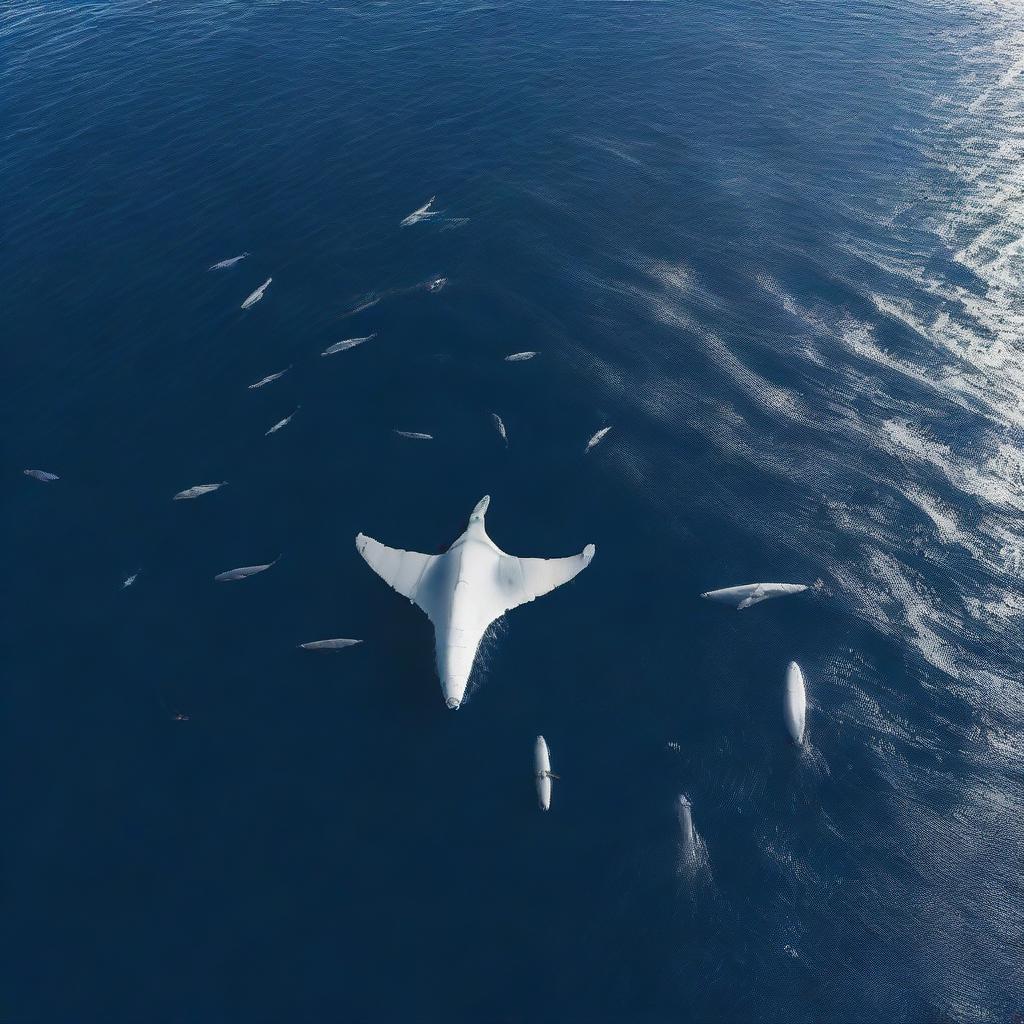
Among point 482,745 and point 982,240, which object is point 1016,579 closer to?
point 482,745

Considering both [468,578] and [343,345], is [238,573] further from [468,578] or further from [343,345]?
[343,345]

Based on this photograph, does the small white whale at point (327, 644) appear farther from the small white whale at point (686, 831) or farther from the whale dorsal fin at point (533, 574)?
the small white whale at point (686, 831)

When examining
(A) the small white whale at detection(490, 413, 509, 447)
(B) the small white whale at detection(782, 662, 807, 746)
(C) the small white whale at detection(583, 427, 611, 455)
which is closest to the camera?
(B) the small white whale at detection(782, 662, 807, 746)

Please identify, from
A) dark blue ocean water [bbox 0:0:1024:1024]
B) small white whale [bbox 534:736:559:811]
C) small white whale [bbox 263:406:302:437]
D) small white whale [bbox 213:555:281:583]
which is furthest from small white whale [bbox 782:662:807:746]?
small white whale [bbox 263:406:302:437]

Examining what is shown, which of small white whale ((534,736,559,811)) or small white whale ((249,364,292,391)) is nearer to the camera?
small white whale ((534,736,559,811))

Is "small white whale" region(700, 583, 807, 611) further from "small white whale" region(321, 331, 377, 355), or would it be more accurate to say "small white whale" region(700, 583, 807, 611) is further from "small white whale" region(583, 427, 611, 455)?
"small white whale" region(321, 331, 377, 355)

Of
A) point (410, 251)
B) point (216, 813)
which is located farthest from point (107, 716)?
point (410, 251)

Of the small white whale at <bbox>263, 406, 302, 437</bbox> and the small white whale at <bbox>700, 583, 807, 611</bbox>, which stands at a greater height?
the small white whale at <bbox>263, 406, 302, 437</bbox>
